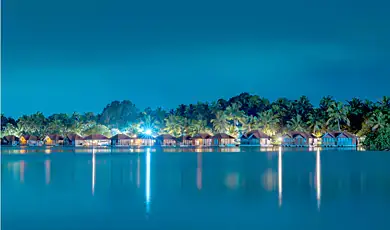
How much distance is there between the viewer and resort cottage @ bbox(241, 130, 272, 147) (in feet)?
244

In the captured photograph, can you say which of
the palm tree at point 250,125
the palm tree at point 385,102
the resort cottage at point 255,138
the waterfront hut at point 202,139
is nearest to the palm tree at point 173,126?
the waterfront hut at point 202,139

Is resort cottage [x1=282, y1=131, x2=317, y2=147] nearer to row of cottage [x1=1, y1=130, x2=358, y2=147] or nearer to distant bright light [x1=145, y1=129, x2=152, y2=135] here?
row of cottage [x1=1, y1=130, x2=358, y2=147]

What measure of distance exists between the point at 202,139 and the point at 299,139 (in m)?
15.7

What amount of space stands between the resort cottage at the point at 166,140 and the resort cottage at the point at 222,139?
6.55 meters

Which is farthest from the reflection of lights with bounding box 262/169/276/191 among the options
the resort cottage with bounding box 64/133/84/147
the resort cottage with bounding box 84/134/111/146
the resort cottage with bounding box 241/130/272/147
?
the resort cottage with bounding box 64/133/84/147

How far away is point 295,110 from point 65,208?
66.3 m

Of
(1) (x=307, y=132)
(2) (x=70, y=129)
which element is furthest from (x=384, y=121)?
(2) (x=70, y=129)

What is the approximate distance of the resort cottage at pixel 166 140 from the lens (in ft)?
257

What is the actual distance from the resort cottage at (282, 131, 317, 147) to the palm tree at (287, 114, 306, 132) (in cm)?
231

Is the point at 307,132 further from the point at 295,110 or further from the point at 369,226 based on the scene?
the point at 369,226

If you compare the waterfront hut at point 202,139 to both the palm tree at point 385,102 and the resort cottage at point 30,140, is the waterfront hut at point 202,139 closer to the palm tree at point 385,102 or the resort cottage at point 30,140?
the palm tree at point 385,102

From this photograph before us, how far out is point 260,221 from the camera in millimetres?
14062

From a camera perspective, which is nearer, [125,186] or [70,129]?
[125,186]

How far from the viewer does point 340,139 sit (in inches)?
2677
